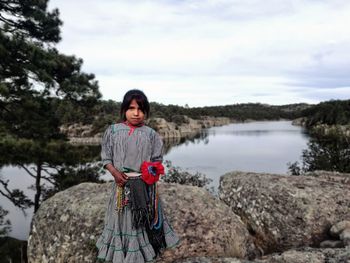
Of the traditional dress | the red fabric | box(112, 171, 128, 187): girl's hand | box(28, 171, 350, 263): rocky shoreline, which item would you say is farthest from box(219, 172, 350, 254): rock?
box(112, 171, 128, 187): girl's hand

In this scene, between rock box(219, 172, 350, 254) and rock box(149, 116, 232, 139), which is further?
rock box(149, 116, 232, 139)

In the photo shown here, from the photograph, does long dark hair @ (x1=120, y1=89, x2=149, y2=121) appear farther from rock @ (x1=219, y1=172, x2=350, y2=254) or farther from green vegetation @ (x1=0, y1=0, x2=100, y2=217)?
green vegetation @ (x1=0, y1=0, x2=100, y2=217)

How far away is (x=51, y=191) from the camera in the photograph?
12.2 metres

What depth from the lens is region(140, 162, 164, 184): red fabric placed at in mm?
3432

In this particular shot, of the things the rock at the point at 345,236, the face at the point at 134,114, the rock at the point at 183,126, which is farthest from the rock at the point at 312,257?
the rock at the point at 183,126

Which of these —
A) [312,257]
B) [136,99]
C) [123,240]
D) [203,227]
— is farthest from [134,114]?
[312,257]

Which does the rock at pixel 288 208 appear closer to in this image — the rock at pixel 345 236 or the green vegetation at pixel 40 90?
the rock at pixel 345 236

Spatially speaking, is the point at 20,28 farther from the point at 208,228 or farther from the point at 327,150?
the point at 327,150

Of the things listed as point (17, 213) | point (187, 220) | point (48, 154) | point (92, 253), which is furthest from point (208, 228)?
point (17, 213)

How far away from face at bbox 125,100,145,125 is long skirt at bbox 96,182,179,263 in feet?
2.58

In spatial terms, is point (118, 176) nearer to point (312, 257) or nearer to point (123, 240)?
point (123, 240)

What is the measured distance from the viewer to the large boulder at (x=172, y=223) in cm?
524

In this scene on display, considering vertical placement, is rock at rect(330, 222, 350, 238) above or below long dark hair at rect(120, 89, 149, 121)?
below

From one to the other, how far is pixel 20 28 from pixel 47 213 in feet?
27.3
